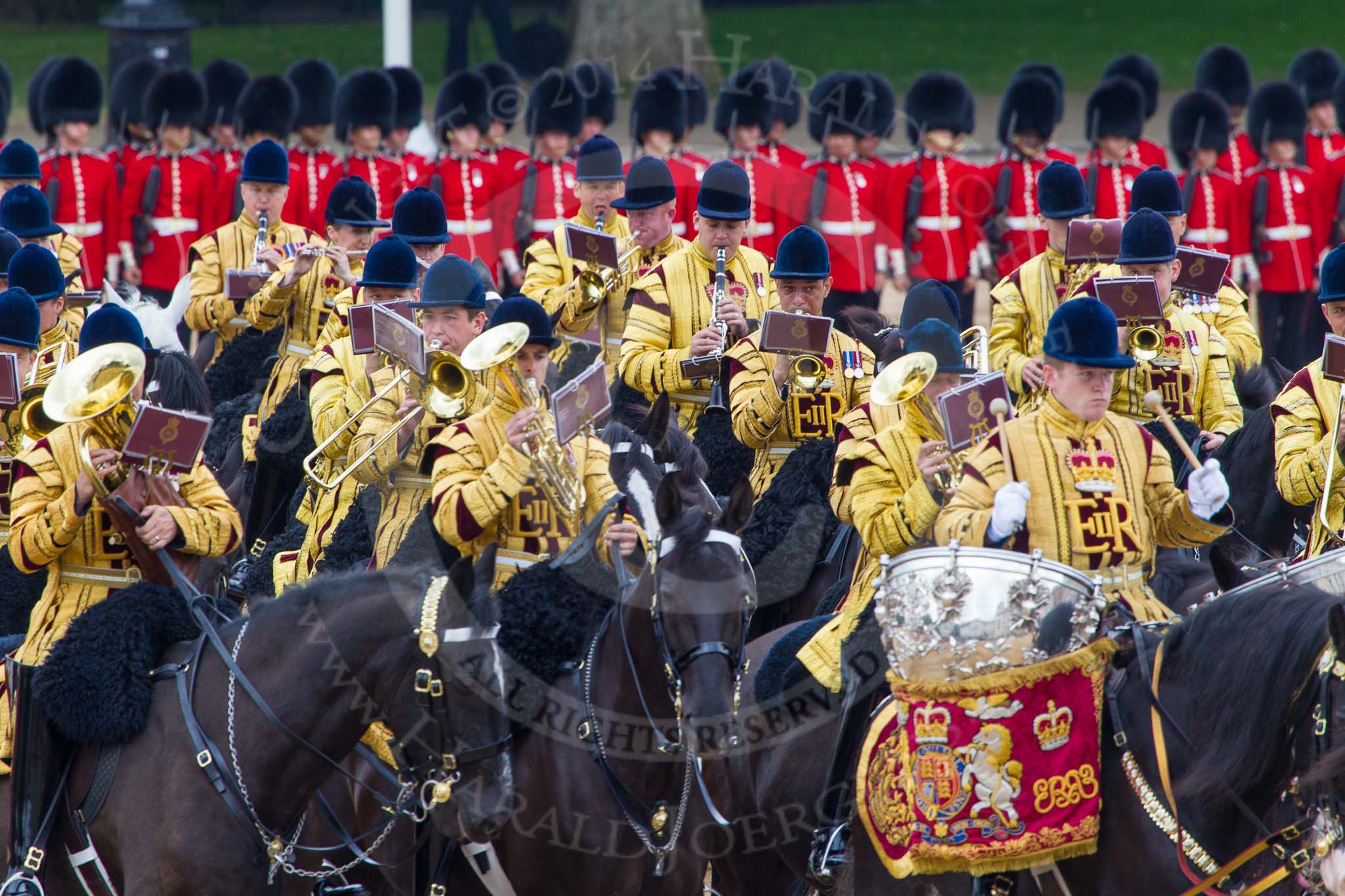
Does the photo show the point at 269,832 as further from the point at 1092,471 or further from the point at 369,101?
the point at 369,101

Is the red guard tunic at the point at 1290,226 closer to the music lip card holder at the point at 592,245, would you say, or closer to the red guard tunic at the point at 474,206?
the red guard tunic at the point at 474,206

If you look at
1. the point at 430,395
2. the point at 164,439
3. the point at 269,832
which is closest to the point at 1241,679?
the point at 269,832

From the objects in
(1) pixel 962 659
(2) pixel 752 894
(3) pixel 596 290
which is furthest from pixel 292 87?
(1) pixel 962 659

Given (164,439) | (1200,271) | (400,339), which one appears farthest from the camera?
(1200,271)

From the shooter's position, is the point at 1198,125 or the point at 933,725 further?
the point at 1198,125

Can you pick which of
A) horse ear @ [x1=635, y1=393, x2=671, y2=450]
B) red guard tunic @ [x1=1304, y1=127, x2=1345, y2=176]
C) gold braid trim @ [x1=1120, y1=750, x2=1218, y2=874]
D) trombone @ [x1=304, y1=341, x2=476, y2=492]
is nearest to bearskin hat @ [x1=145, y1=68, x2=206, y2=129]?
red guard tunic @ [x1=1304, y1=127, x2=1345, y2=176]

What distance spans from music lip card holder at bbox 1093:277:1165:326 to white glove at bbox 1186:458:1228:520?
95.0 inches

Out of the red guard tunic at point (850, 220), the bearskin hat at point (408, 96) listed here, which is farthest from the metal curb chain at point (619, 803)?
the bearskin hat at point (408, 96)

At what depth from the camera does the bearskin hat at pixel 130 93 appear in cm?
1484

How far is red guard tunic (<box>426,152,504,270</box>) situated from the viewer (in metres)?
13.5

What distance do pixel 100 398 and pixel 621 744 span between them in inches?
62.5

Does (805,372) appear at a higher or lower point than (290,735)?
higher

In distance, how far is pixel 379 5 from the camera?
26891 mm

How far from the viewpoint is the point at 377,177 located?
13680mm
